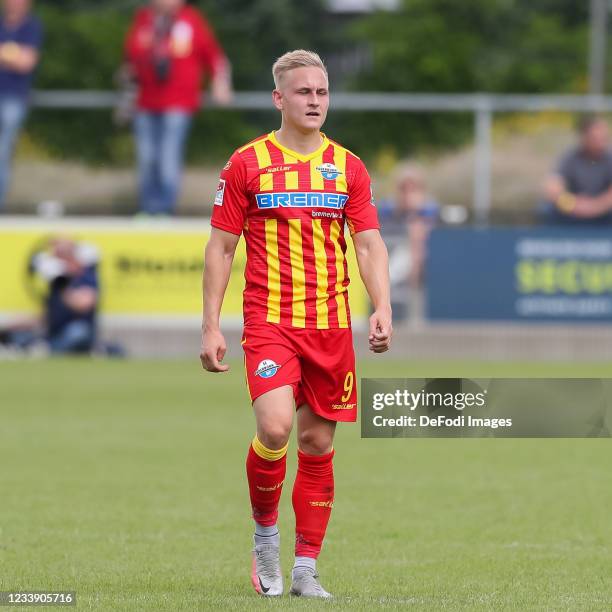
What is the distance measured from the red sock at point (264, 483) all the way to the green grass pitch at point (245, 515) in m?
0.31

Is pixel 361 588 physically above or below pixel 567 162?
below

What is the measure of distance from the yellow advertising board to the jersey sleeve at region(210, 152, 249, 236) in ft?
39.1

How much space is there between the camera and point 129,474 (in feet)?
33.1

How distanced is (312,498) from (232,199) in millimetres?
1214

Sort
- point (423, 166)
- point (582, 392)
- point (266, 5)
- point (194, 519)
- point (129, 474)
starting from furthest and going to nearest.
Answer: point (266, 5), point (423, 166), point (129, 474), point (194, 519), point (582, 392)

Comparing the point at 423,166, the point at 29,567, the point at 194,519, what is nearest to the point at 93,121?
the point at 423,166

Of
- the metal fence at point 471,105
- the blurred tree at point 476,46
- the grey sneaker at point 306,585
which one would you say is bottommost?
the grey sneaker at point 306,585

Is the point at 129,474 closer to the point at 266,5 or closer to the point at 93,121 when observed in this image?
the point at 93,121

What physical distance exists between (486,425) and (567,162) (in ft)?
44.8

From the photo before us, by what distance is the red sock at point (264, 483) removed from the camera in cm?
651

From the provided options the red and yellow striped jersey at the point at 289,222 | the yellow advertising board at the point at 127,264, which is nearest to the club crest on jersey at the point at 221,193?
the red and yellow striped jersey at the point at 289,222

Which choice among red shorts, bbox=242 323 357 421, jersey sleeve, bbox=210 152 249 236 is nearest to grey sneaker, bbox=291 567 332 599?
red shorts, bbox=242 323 357 421

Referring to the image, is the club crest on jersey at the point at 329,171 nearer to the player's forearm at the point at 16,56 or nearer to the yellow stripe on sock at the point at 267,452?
the yellow stripe on sock at the point at 267,452

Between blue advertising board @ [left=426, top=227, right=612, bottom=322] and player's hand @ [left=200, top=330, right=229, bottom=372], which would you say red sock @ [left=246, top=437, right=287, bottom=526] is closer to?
player's hand @ [left=200, top=330, right=229, bottom=372]
